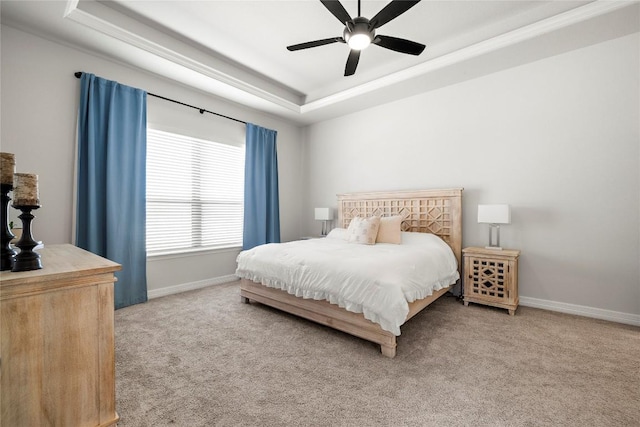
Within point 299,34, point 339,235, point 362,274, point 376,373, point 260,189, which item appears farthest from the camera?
point 260,189

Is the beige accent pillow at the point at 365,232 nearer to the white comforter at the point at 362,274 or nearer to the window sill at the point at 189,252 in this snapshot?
the white comforter at the point at 362,274

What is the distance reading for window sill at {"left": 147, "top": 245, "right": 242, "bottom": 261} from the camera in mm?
3569

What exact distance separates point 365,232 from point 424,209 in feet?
3.35

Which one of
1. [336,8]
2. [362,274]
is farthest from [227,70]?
[362,274]

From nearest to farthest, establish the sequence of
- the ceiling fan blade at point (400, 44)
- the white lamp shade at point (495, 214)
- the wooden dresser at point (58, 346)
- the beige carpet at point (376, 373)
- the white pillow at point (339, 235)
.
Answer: the wooden dresser at point (58, 346), the beige carpet at point (376, 373), the ceiling fan blade at point (400, 44), the white lamp shade at point (495, 214), the white pillow at point (339, 235)

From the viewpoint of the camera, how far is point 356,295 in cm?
218

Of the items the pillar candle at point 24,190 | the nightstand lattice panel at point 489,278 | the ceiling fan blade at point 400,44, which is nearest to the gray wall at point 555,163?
the nightstand lattice panel at point 489,278

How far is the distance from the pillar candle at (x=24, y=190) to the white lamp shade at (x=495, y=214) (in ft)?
12.0

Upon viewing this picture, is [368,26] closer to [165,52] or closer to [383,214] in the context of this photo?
[165,52]

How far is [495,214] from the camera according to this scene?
308 centimetres

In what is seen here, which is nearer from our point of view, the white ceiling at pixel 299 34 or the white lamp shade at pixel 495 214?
the white ceiling at pixel 299 34

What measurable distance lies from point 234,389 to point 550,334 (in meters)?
2.69

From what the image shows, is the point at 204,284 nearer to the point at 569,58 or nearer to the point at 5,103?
the point at 5,103

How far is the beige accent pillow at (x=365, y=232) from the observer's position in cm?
351
